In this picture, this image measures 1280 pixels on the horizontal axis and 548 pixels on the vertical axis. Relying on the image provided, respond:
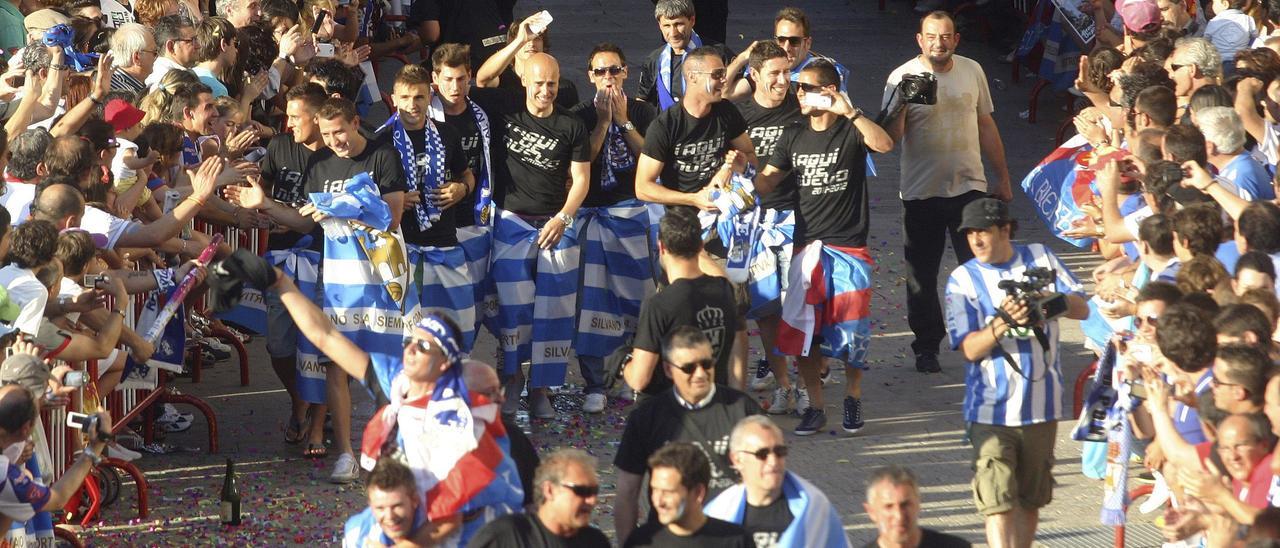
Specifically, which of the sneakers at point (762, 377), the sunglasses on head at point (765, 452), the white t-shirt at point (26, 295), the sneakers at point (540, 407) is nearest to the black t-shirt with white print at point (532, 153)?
the sneakers at point (540, 407)

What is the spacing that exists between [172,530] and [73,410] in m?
0.78

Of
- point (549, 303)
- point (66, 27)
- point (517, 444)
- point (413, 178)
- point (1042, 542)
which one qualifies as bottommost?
point (1042, 542)

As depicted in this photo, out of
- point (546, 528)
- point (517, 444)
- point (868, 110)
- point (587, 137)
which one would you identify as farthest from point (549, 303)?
point (868, 110)

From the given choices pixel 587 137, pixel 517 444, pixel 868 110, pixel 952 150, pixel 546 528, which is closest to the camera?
pixel 546 528

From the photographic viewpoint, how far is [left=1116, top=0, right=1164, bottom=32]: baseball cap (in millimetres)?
13086

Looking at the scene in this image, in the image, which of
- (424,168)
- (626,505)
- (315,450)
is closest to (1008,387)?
(626,505)

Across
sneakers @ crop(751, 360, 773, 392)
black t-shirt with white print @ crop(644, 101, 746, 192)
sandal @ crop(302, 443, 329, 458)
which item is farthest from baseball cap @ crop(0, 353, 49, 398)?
sneakers @ crop(751, 360, 773, 392)

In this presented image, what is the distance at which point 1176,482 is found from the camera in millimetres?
6371

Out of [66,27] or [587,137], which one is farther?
[587,137]

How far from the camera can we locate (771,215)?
9695mm

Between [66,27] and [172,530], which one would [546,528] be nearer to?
[172,530]

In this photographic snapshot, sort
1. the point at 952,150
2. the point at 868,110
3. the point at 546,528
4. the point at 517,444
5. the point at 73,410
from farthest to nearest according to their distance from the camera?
the point at 868,110
the point at 952,150
the point at 73,410
the point at 517,444
the point at 546,528

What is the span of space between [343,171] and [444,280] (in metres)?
0.86

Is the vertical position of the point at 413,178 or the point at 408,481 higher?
the point at 413,178
